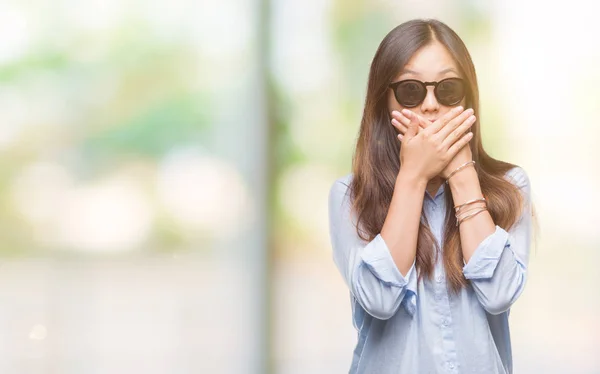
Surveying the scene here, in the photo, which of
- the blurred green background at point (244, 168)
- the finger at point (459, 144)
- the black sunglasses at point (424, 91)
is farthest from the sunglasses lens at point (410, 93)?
the blurred green background at point (244, 168)

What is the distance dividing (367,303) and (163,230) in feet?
3.60

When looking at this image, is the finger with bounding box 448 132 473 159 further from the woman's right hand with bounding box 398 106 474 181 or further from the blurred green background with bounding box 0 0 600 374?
the blurred green background with bounding box 0 0 600 374

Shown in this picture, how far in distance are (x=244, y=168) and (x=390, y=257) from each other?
1.23 m

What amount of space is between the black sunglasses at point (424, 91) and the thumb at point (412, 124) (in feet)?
0.05

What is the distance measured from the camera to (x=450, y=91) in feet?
4.36

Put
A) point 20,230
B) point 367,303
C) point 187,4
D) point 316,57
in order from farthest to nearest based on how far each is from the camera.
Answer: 1. point 316,57
2. point 187,4
3. point 20,230
4. point 367,303

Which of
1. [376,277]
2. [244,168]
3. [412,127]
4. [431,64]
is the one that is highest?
[431,64]

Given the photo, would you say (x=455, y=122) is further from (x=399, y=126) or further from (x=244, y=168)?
(x=244, y=168)

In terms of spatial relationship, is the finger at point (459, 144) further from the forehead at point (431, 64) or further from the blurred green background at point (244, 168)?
the blurred green background at point (244, 168)

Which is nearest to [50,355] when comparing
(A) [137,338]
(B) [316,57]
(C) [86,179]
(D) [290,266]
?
(A) [137,338]

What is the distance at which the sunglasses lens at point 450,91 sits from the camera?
52.1 inches

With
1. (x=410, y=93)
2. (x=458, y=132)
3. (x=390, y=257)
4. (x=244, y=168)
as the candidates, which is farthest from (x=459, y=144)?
(x=244, y=168)

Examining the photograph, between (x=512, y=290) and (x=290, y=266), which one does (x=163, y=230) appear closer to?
(x=290, y=266)

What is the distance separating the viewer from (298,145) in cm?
246
